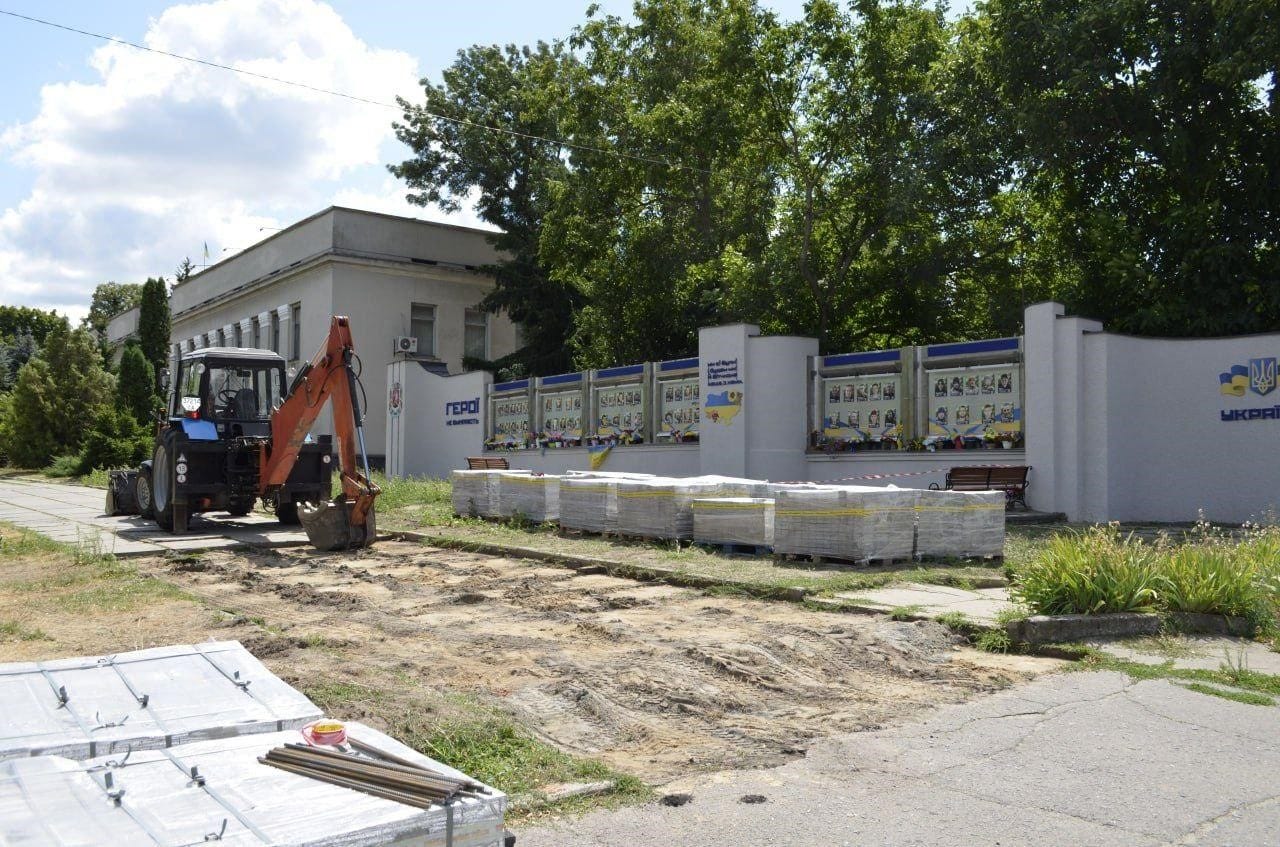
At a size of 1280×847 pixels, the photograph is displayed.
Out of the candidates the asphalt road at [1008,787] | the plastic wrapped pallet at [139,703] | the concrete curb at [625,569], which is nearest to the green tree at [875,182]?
the concrete curb at [625,569]

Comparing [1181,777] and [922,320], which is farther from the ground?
[922,320]

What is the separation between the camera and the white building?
37562 mm

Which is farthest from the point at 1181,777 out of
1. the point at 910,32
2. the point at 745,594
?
the point at 910,32

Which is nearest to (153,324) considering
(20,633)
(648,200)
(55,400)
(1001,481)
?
(55,400)

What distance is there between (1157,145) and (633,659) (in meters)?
18.2

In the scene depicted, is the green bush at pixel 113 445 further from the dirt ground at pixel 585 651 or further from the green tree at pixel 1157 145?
the green tree at pixel 1157 145

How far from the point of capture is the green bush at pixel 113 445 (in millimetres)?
41625

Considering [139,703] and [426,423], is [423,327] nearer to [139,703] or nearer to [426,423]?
[426,423]

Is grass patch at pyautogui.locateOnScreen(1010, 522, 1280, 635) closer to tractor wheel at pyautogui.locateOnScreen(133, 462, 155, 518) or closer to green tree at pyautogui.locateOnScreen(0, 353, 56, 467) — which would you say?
tractor wheel at pyautogui.locateOnScreen(133, 462, 155, 518)

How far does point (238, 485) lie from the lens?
59.7 feet

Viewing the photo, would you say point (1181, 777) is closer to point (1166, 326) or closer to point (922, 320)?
point (1166, 326)

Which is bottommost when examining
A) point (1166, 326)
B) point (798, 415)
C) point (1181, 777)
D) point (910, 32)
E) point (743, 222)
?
point (1181, 777)

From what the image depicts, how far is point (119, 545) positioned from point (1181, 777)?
1541 cm

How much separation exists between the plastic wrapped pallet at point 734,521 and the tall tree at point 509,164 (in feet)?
73.3
